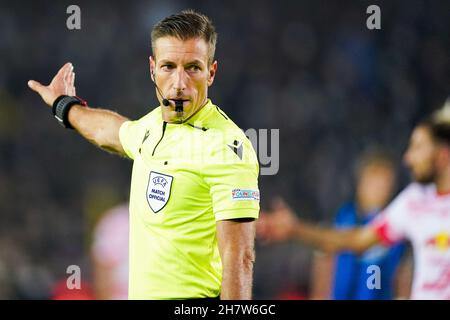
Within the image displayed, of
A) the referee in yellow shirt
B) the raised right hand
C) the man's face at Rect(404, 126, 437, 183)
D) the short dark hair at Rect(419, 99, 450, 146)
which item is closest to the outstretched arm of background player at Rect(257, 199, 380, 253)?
the man's face at Rect(404, 126, 437, 183)

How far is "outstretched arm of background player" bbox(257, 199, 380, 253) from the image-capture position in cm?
567

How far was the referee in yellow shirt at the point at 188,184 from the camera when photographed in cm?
322

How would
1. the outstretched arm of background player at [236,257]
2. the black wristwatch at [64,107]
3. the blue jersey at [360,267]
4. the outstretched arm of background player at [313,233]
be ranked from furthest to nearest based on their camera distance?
the blue jersey at [360,267]
the outstretched arm of background player at [313,233]
the black wristwatch at [64,107]
the outstretched arm of background player at [236,257]

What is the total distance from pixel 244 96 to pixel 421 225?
7.92ft

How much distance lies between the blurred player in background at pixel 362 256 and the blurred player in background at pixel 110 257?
4.86ft

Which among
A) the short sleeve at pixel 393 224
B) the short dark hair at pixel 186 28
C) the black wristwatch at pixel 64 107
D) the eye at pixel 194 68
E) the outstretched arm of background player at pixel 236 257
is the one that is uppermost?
the short dark hair at pixel 186 28

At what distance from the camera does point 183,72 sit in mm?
3408

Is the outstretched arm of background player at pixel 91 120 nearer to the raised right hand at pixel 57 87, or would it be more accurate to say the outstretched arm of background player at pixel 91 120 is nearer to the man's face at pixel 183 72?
the raised right hand at pixel 57 87

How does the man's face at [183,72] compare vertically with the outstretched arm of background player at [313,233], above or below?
above

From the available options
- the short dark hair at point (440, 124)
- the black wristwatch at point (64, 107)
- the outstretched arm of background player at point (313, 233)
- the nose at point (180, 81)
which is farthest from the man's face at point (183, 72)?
the short dark hair at point (440, 124)

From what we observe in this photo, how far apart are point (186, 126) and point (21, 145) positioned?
4.57m

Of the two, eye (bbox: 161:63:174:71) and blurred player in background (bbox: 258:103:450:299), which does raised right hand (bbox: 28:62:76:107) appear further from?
blurred player in background (bbox: 258:103:450:299)
